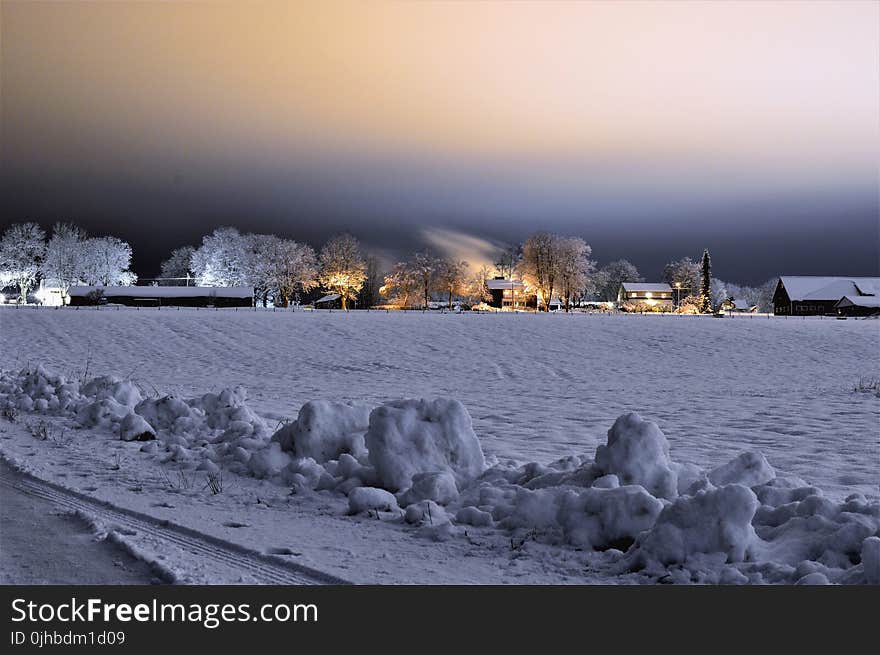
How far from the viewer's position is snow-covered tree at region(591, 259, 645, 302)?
6594 inches

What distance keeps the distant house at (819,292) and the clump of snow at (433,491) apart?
112007 millimetres

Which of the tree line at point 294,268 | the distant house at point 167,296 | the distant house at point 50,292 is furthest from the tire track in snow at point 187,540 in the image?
the distant house at point 50,292

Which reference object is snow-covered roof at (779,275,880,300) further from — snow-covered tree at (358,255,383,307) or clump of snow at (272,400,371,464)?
clump of snow at (272,400,371,464)

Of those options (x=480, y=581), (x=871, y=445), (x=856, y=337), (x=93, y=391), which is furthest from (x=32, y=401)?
(x=856, y=337)

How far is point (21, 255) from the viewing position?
→ 352 ft

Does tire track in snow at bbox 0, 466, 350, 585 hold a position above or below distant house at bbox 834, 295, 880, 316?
below

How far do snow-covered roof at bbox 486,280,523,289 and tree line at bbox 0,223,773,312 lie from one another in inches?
62.0

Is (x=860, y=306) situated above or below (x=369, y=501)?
above

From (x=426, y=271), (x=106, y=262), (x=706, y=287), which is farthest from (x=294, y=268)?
(x=706, y=287)

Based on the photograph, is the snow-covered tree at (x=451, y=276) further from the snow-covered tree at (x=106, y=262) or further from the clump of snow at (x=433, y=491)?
the clump of snow at (x=433, y=491)

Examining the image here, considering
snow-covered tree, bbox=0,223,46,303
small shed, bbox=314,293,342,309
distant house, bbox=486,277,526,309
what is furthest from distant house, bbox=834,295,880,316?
snow-covered tree, bbox=0,223,46,303

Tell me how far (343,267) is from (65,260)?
40068 millimetres

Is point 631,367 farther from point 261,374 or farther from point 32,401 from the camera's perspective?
point 32,401

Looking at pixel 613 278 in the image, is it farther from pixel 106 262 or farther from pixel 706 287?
pixel 106 262
